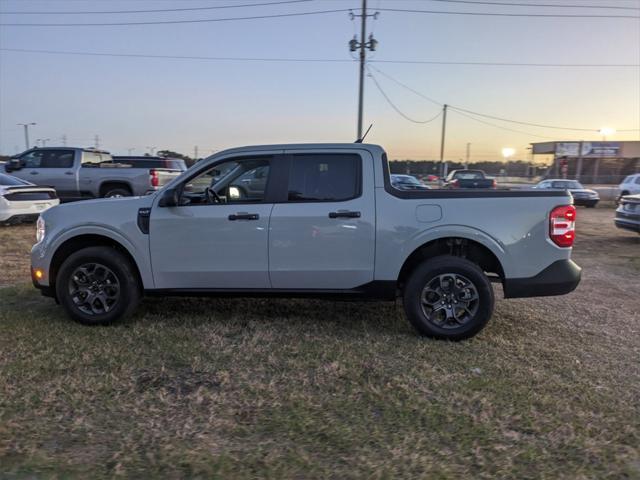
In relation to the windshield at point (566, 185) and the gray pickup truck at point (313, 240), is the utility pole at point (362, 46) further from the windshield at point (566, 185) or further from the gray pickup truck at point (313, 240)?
the gray pickup truck at point (313, 240)

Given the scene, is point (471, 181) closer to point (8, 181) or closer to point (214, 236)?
point (8, 181)

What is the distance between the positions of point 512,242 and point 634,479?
2.25 m

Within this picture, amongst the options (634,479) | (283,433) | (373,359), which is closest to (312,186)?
(373,359)

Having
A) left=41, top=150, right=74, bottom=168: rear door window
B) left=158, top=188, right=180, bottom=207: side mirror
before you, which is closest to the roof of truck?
left=158, top=188, right=180, bottom=207: side mirror

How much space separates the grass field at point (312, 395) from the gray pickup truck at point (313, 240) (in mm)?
417

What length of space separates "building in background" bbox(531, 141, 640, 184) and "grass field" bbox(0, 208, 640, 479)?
50742mm

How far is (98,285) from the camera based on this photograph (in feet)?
16.4

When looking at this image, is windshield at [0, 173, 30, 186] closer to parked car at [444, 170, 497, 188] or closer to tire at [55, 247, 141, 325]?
tire at [55, 247, 141, 325]

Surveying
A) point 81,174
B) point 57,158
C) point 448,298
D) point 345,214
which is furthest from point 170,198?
point 57,158

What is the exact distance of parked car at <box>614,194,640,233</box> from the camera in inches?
439

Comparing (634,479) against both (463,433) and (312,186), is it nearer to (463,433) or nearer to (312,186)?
(463,433)

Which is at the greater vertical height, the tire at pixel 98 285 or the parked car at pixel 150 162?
the parked car at pixel 150 162

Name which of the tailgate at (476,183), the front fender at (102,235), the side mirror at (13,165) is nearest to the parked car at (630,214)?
the front fender at (102,235)

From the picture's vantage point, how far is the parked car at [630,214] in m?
11.2
